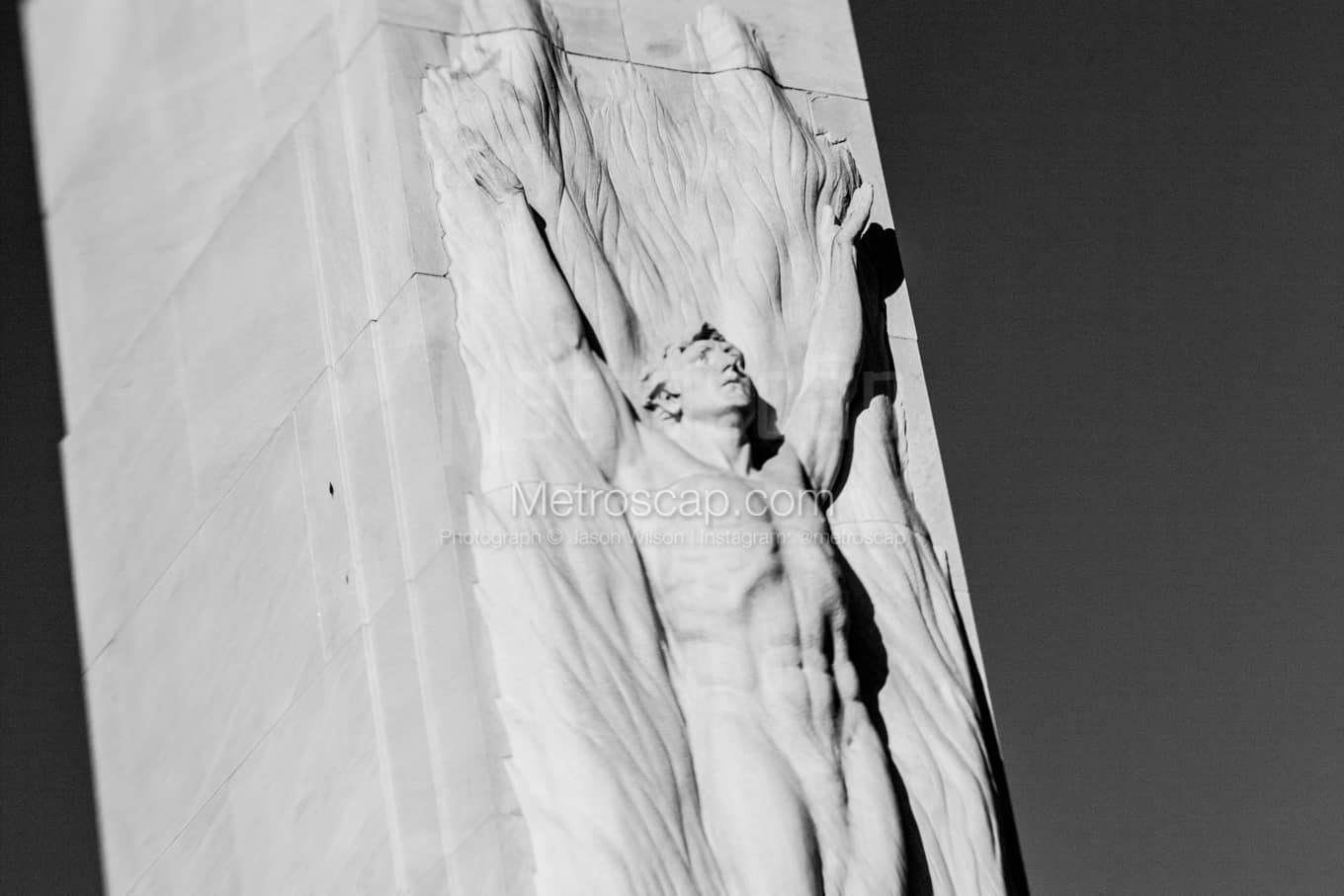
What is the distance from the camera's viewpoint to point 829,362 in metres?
8.58

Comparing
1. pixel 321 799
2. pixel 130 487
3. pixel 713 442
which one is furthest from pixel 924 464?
pixel 130 487

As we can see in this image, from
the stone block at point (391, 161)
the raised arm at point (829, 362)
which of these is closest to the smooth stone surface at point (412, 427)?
the stone block at point (391, 161)

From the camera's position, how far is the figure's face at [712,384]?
800cm

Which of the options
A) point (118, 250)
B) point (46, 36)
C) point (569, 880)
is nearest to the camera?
point (569, 880)

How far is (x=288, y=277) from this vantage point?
28.9 feet

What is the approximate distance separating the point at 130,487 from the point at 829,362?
9.49ft

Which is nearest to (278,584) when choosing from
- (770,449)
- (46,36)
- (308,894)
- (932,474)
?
(308,894)

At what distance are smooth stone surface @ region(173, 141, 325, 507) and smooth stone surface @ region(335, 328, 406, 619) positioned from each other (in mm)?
286

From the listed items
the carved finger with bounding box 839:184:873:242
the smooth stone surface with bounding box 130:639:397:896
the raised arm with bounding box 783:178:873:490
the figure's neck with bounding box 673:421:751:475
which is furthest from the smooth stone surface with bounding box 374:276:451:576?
the carved finger with bounding box 839:184:873:242

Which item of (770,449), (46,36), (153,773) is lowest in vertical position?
(153,773)

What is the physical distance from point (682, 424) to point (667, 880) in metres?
1.56

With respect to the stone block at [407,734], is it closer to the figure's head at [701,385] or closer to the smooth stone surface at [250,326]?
the figure's head at [701,385]

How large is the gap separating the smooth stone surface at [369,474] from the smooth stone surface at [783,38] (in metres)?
→ 1.64

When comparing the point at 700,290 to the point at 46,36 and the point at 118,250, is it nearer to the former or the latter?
the point at 118,250
